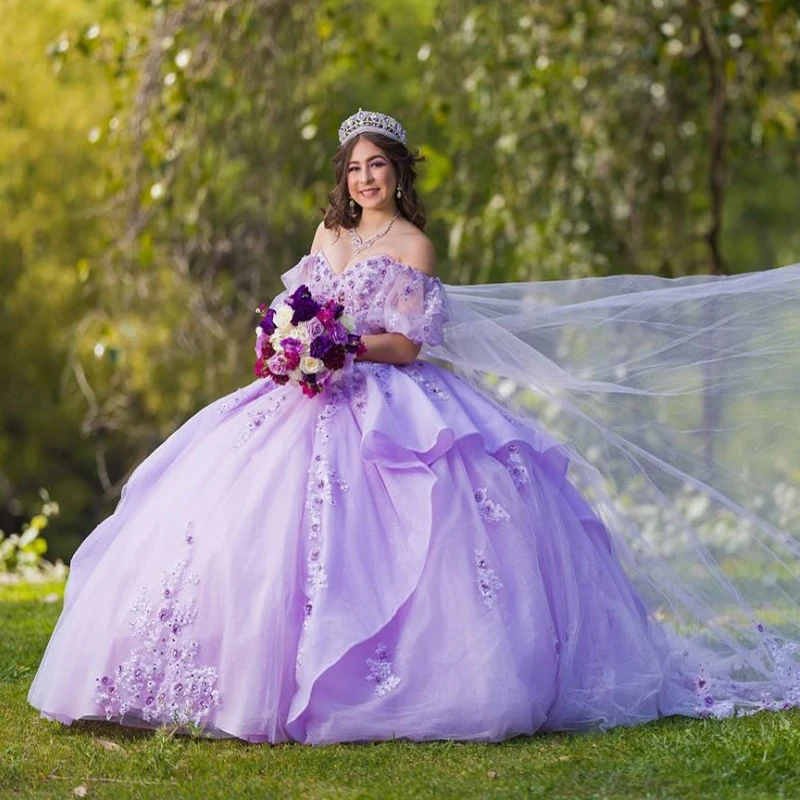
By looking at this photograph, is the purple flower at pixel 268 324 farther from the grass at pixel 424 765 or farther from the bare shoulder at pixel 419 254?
the grass at pixel 424 765

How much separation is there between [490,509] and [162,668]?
107cm

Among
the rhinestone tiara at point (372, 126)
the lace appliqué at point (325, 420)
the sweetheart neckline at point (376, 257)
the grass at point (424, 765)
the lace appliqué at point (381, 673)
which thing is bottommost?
the grass at point (424, 765)

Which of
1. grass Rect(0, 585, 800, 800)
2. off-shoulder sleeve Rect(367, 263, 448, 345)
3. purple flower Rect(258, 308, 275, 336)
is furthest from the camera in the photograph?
off-shoulder sleeve Rect(367, 263, 448, 345)

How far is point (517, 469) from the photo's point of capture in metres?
4.69

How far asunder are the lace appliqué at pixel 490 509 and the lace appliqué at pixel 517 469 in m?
0.16

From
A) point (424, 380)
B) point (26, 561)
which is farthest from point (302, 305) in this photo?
point (26, 561)

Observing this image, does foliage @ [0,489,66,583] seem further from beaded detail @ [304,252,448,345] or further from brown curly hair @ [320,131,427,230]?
beaded detail @ [304,252,448,345]

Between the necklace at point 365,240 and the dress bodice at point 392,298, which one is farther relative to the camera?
the necklace at point 365,240

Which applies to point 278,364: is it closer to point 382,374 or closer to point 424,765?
point 382,374

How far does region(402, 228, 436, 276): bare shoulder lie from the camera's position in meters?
5.02

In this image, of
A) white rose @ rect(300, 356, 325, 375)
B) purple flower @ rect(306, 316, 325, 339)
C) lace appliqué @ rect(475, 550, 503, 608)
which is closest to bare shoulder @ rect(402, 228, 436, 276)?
purple flower @ rect(306, 316, 325, 339)

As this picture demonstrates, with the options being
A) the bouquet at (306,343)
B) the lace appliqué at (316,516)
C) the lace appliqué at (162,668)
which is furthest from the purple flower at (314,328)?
the lace appliqué at (162,668)

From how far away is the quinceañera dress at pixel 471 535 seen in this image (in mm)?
4250

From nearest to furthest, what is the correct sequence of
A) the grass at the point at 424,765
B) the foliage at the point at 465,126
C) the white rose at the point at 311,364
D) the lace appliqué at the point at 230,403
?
the grass at the point at 424,765, the white rose at the point at 311,364, the lace appliqué at the point at 230,403, the foliage at the point at 465,126
